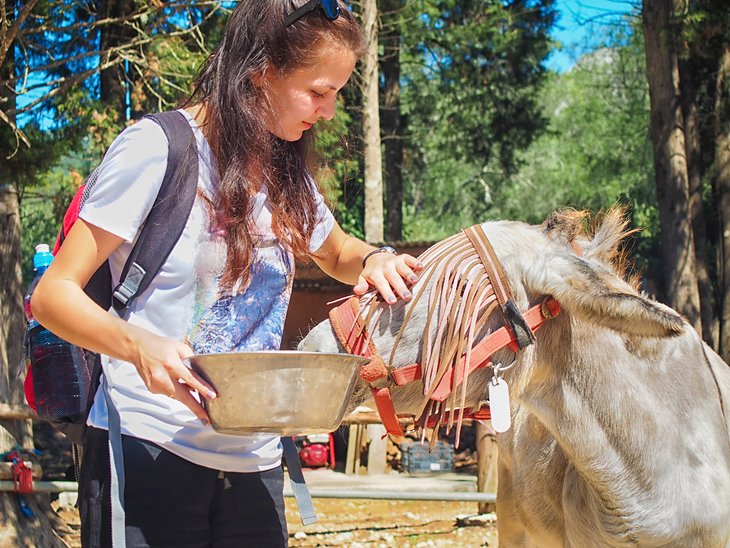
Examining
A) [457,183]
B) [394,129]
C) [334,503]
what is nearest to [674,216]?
[334,503]

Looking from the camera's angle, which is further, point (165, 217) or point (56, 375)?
point (56, 375)

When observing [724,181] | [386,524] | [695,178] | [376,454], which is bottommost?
[386,524]

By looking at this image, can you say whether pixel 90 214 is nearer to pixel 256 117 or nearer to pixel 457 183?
pixel 256 117

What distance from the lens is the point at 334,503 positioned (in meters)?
9.31

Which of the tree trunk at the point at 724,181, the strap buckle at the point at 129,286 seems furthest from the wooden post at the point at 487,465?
the strap buckle at the point at 129,286

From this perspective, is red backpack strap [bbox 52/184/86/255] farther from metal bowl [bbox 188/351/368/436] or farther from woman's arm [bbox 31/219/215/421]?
metal bowl [bbox 188/351/368/436]

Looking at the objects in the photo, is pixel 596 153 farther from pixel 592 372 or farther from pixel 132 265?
pixel 132 265

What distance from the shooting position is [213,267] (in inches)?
74.0

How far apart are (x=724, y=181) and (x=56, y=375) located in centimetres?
975

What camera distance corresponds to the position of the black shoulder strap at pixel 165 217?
1.76 metres

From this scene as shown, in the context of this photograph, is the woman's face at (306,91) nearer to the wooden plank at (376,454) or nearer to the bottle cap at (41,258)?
the bottle cap at (41,258)

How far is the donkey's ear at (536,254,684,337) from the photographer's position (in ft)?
7.02

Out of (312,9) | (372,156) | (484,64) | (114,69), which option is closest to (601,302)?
(312,9)

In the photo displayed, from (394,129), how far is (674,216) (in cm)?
799
